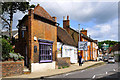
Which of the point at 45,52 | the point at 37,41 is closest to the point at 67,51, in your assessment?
the point at 45,52

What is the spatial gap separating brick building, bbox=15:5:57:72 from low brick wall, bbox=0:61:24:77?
79.6 inches

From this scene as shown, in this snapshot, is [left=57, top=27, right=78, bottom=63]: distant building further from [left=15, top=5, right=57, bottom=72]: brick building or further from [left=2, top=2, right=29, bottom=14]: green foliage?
[left=2, top=2, right=29, bottom=14]: green foliage

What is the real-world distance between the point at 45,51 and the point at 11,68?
586cm

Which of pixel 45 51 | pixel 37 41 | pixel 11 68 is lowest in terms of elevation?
pixel 11 68

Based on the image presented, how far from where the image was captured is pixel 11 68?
13562 millimetres

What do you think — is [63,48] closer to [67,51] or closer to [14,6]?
[67,51]

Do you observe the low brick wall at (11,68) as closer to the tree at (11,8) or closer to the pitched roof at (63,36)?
the tree at (11,8)

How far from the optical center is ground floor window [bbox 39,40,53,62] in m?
18.1

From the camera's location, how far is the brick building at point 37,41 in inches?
659

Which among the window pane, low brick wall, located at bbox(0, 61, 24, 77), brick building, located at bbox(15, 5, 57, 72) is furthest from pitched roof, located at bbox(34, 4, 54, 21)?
low brick wall, located at bbox(0, 61, 24, 77)

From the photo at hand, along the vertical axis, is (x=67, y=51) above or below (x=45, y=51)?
below

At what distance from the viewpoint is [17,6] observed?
60.4 ft

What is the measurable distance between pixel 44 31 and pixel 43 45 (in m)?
1.70

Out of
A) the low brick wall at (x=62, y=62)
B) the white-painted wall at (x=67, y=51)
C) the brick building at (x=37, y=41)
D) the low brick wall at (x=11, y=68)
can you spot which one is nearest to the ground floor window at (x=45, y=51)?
the brick building at (x=37, y=41)
